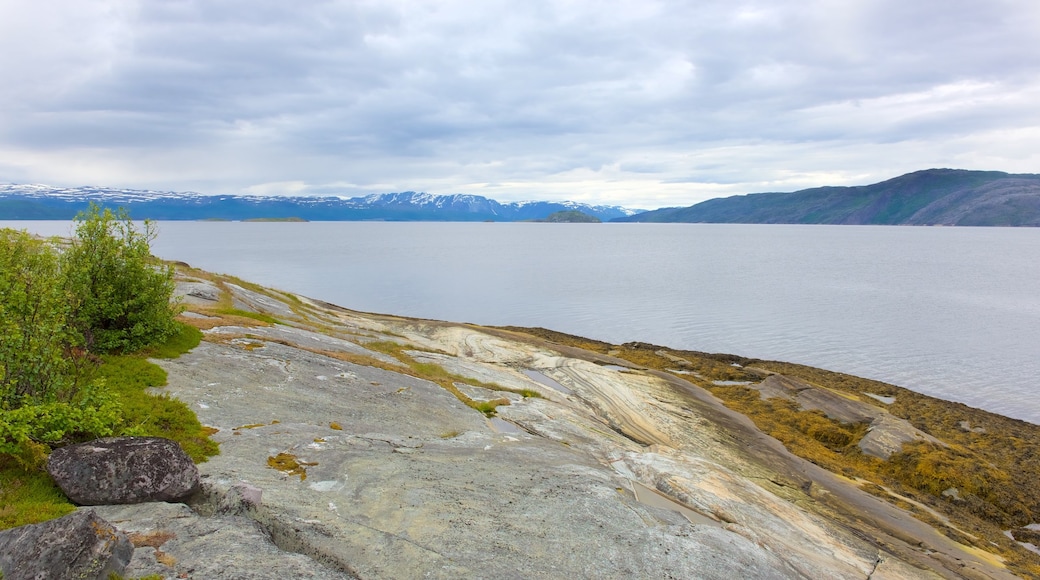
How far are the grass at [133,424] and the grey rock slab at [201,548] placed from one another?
1.02 meters

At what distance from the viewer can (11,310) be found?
1271 cm

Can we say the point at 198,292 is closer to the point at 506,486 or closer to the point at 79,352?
the point at 79,352

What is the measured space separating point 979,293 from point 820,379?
71.5m

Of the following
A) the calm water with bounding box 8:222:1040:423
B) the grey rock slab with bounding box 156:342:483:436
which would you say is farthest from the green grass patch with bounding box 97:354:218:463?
the calm water with bounding box 8:222:1040:423

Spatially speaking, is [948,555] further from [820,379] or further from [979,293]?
[979,293]

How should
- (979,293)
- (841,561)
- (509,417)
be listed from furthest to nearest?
(979,293)
(509,417)
(841,561)

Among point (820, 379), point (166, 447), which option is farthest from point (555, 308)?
point (166, 447)

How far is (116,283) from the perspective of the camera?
69.2ft

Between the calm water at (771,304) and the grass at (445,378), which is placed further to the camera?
the calm water at (771,304)

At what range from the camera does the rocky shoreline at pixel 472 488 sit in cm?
1178

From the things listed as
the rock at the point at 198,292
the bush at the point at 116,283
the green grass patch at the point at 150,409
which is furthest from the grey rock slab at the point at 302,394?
the rock at the point at 198,292

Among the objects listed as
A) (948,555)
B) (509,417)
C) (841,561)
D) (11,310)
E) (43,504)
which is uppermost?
(11,310)

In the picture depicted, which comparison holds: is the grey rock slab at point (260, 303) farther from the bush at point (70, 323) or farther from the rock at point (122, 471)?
the rock at point (122, 471)

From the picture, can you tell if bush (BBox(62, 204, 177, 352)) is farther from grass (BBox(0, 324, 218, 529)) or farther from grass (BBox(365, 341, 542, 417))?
grass (BBox(365, 341, 542, 417))
